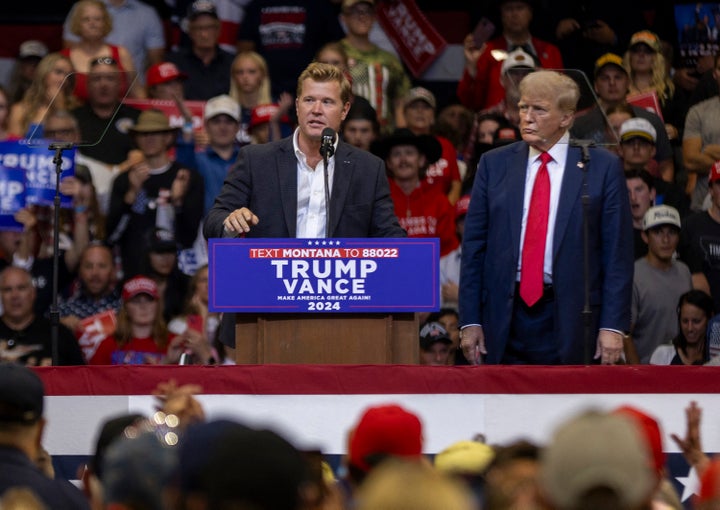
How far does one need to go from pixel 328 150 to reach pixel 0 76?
22.9 feet

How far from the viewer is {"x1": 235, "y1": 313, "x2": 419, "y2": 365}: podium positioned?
6.86m

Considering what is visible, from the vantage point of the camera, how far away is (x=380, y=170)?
7.50 m

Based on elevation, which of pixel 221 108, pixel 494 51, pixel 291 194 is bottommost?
pixel 291 194

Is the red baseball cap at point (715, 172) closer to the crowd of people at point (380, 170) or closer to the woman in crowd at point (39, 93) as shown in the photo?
the crowd of people at point (380, 170)

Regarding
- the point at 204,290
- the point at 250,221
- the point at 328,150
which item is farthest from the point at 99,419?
the point at 204,290

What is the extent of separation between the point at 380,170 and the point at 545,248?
2.73ft

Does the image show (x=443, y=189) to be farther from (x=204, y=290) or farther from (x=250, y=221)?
(x=250, y=221)

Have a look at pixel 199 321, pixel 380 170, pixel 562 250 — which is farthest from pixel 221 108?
pixel 562 250

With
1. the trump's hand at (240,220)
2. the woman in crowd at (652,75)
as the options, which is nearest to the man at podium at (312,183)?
the trump's hand at (240,220)

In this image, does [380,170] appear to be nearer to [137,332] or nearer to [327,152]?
[327,152]

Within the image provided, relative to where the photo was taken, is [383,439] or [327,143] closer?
[383,439]

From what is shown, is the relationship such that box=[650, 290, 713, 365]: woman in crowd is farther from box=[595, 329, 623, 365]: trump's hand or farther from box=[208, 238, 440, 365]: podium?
box=[208, 238, 440, 365]: podium

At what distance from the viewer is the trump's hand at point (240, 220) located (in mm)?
6809

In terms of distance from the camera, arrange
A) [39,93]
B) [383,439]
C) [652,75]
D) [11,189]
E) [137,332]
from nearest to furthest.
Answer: [383,439] < [11,189] < [137,332] < [39,93] < [652,75]
